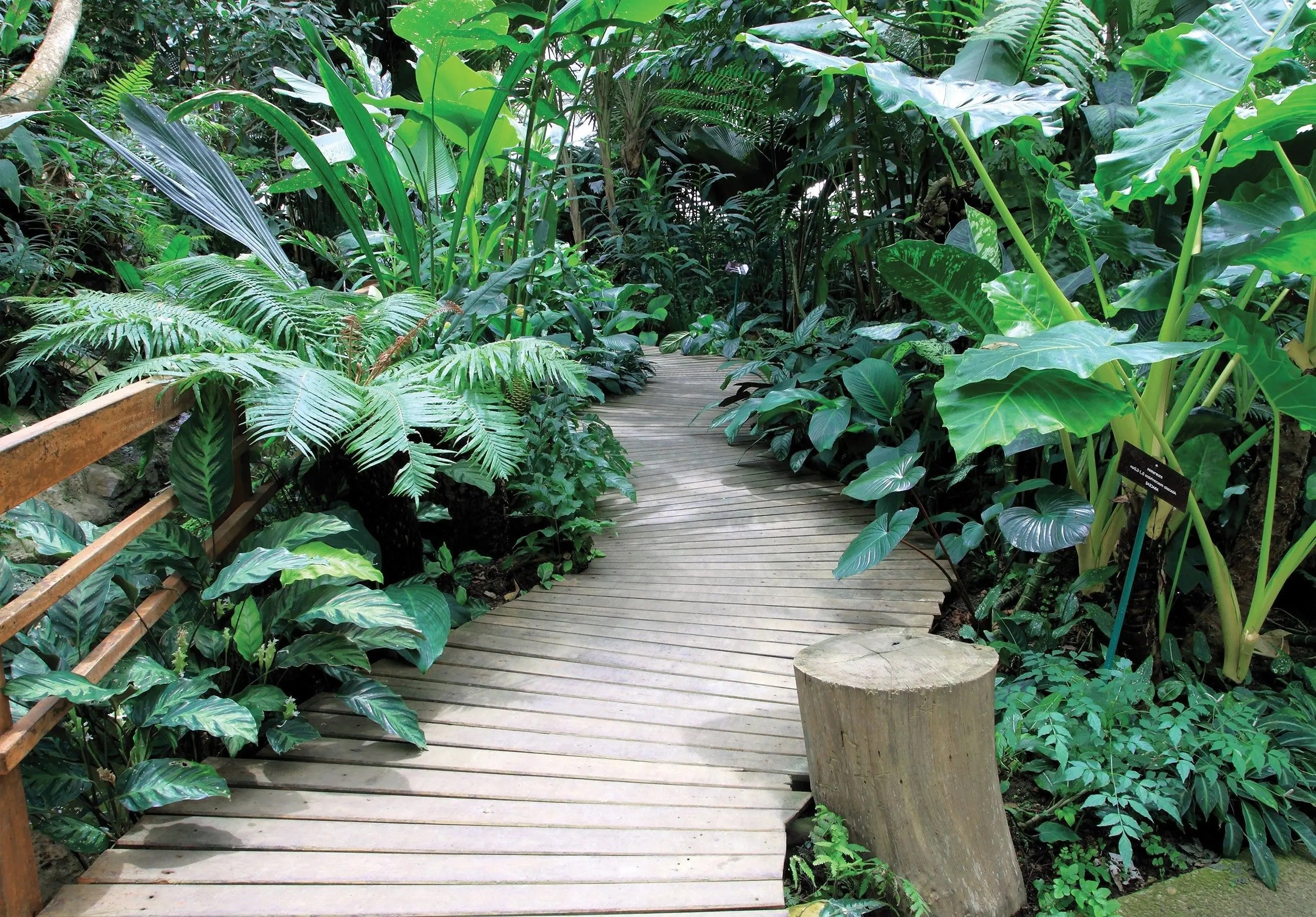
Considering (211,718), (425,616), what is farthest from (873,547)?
(211,718)

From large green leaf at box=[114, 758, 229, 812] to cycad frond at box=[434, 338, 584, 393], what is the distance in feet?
3.63

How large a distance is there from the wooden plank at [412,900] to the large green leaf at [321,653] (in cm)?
56

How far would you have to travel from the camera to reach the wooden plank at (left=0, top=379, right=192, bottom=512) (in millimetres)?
1444

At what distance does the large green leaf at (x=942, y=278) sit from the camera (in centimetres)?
264

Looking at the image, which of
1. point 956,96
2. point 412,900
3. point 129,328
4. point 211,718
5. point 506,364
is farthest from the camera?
point 506,364

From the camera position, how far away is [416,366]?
2.37 meters

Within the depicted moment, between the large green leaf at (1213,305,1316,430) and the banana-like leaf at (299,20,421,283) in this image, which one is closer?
the large green leaf at (1213,305,1316,430)

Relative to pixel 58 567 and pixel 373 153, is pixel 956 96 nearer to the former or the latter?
pixel 373 153

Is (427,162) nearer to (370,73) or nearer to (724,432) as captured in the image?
(370,73)

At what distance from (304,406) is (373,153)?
4.08 feet

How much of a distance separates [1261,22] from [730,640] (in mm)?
2156

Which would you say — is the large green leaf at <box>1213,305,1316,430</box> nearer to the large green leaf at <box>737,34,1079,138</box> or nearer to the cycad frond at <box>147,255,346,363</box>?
the large green leaf at <box>737,34,1079,138</box>

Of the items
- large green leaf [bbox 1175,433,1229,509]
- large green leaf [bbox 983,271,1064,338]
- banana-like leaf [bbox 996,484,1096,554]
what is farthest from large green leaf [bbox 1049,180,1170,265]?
banana-like leaf [bbox 996,484,1096,554]

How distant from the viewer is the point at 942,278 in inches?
106
